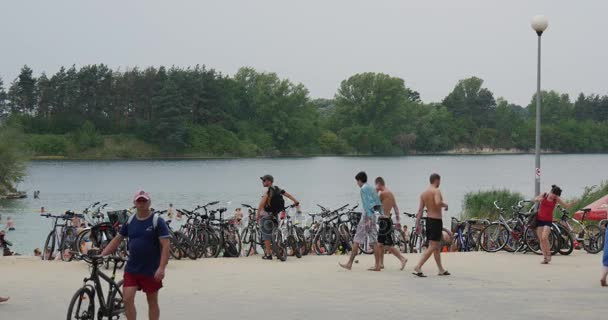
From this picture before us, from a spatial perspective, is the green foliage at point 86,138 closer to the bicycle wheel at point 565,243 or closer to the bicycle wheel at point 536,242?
the bicycle wheel at point 536,242

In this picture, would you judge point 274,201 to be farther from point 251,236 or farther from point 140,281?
point 140,281

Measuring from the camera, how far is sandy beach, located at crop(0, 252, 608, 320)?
995 cm

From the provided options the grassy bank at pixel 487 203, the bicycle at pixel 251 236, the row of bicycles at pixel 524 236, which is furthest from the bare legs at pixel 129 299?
the grassy bank at pixel 487 203

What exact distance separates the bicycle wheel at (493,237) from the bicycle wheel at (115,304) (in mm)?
10216

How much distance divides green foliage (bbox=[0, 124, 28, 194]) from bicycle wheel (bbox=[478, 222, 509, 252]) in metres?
46.7

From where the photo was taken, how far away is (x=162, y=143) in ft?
400

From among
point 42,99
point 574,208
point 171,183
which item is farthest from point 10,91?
point 574,208

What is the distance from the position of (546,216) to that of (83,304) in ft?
31.3

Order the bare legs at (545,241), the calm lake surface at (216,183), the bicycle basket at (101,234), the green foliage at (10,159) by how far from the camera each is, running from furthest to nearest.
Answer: the green foliage at (10,159), the calm lake surface at (216,183), the bare legs at (545,241), the bicycle basket at (101,234)

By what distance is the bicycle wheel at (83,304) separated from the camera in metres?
8.21

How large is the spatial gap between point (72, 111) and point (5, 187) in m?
63.0

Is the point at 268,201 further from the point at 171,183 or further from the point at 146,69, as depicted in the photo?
the point at 146,69

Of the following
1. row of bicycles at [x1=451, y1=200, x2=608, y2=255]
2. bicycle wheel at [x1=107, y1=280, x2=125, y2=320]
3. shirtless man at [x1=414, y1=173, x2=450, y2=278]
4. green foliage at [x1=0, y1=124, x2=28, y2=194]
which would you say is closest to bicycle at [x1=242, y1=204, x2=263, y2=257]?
row of bicycles at [x1=451, y1=200, x2=608, y2=255]

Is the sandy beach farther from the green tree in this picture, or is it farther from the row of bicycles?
the green tree
